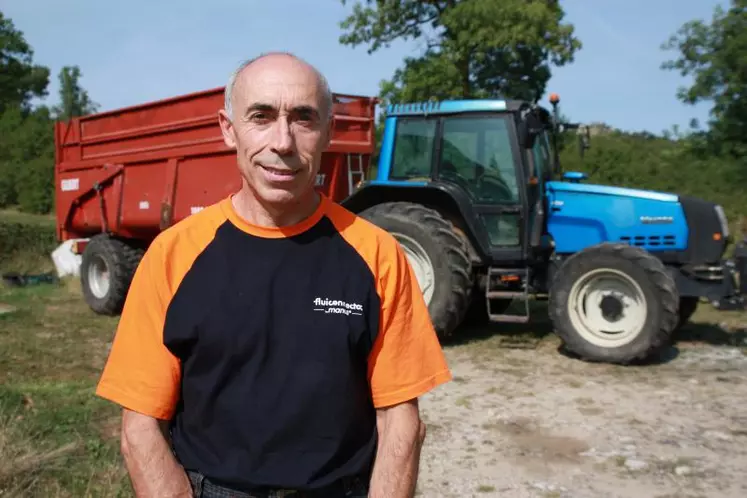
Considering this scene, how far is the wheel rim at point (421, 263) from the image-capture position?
22.2ft

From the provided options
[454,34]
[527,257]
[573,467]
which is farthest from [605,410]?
[454,34]

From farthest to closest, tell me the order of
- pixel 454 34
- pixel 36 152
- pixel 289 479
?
pixel 36 152 → pixel 454 34 → pixel 289 479

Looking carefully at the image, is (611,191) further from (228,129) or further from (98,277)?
(98,277)

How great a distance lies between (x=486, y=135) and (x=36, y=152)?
39.0 meters

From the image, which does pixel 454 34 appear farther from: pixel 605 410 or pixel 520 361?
pixel 605 410

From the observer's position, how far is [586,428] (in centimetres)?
460

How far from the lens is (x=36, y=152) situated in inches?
1608

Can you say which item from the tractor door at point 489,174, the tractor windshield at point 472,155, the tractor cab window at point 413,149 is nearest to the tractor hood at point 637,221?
the tractor door at point 489,174

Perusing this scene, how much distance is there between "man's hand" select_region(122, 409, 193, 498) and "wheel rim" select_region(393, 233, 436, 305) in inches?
206

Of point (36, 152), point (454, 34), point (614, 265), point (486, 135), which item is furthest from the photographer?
point (36, 152)

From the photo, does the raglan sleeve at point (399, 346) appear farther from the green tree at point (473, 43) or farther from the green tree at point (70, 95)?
the green tree at point (70, 95)

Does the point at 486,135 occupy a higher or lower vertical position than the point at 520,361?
higher

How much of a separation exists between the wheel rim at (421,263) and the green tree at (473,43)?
11.2m

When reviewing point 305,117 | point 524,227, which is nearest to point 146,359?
point 305,117
